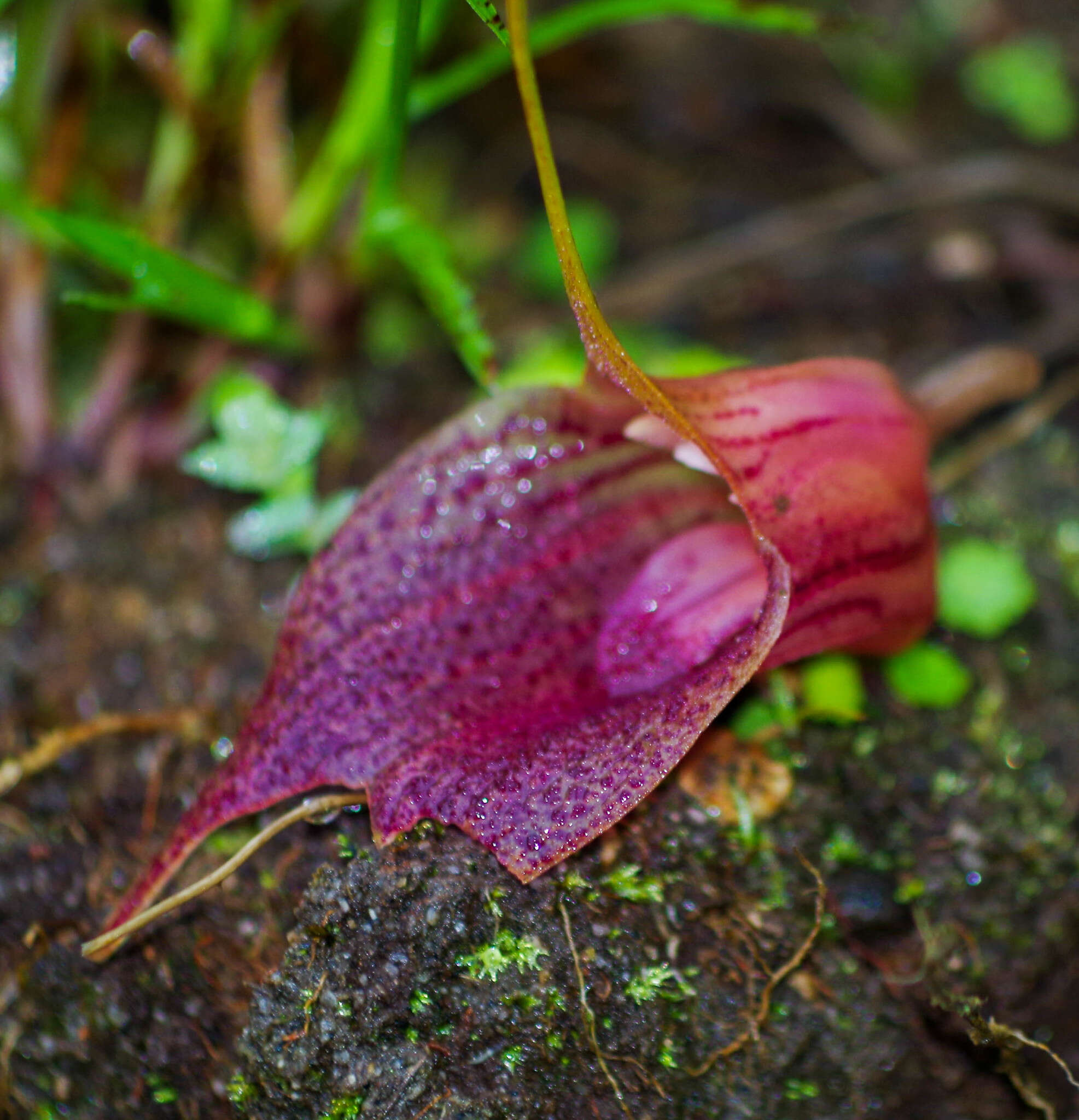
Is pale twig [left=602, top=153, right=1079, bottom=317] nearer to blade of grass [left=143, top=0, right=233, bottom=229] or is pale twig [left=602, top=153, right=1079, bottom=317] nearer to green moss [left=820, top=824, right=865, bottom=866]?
blade of grass [left=143, top=0, right=233, bottom=229]

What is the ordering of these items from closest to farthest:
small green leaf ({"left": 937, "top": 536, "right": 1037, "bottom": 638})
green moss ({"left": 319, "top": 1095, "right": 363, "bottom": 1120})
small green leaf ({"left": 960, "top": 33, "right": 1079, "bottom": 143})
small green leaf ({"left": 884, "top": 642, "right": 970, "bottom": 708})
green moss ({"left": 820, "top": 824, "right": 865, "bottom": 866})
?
green moss ({"left": 319, "top": 1095, "right": 363, "bottom": 1120}), green moss ({"left": 820, "top": 824, "right": 865, "bottom": 866}), small green leaf ({"left": 884, "top": 642, "right": 970, "bottom": 708}), small green leaf ({"left": 937, "top": 536, "right": 1037, "bottom": 638}), small green leaf ({"left": 960, "top": 33, "right": 1079, "bottom": 143})

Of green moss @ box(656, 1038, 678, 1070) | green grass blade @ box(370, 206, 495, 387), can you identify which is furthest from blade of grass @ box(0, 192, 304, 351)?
green moss @ box(656, 1038, 678, 1070)

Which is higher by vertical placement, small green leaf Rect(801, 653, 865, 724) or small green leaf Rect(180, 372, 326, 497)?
small green leaf Rect(180, 372, 326, 497)

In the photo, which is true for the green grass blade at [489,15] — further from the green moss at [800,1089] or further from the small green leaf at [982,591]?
the green moss at [800,1089]

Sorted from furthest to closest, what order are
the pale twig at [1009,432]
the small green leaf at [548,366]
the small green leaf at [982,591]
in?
the pale twig at [1009,432], the small green leaf at [548,366], the small green leaf at [982,591]

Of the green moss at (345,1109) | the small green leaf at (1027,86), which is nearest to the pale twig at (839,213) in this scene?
the small green leaf at (1027,86)

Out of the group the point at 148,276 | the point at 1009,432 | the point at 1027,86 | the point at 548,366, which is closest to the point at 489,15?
the point at 148,276
